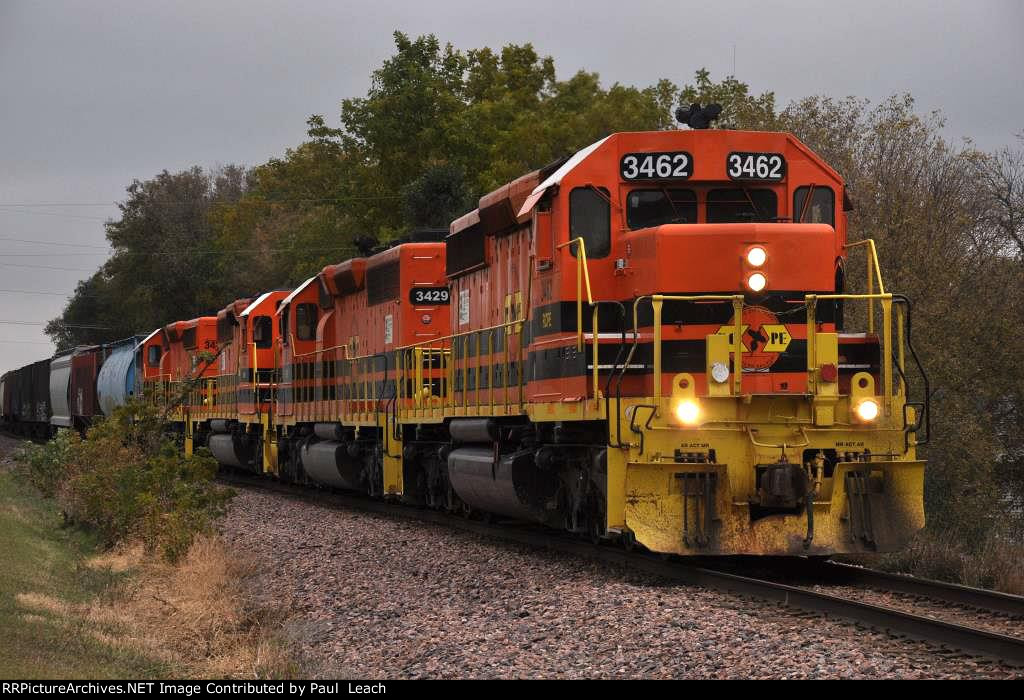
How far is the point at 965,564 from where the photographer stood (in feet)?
42.6

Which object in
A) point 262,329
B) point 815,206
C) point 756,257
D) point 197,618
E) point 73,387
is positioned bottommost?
point 197,618

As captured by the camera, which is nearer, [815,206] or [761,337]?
[761,337]

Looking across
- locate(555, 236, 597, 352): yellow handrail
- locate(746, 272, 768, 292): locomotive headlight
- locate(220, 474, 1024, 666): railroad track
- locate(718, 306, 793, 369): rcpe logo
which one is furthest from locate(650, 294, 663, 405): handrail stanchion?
locate(220, 474, 1024, 666): railroad track

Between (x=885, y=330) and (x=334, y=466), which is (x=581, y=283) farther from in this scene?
(x=334, y=466)

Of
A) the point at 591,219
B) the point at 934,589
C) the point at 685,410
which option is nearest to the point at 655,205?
the point at 591,219

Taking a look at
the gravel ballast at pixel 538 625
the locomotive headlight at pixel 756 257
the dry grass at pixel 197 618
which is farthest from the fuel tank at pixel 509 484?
the locomotive headlight at pixel 756 257

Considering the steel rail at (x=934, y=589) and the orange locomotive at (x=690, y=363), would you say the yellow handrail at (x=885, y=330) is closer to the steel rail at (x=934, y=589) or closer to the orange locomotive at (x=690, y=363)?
the orange locomotive at (x=690, y=363)

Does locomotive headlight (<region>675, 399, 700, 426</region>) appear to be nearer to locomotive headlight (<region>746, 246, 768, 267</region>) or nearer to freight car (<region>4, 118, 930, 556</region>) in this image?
freight car (<region>4, 118, 930, 556</region>)

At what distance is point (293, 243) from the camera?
65.1 metres

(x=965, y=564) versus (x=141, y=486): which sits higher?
(x=141, y=486)

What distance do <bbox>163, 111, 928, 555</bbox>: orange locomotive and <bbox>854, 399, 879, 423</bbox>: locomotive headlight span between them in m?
0.01

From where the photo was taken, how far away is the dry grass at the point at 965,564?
12.3m

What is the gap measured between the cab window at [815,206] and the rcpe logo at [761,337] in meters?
1.37

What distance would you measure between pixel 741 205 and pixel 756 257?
1.04 m
